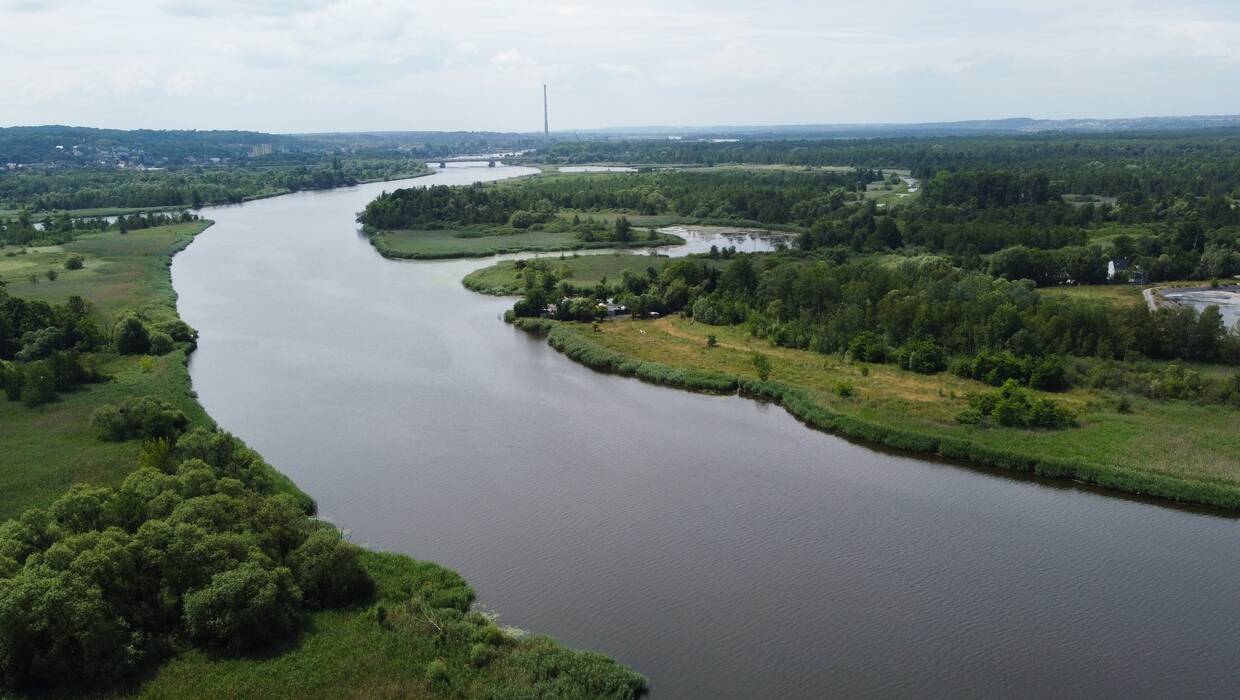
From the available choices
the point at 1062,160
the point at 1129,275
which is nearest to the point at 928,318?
the point at 1129,275

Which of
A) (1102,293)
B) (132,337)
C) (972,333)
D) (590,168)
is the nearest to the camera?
(972,333)

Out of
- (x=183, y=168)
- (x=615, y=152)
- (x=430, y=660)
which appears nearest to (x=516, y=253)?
(x=430, y=660)

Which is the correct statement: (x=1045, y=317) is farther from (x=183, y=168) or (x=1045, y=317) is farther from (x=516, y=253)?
(x=183, y=168)

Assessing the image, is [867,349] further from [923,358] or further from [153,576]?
[153,576]

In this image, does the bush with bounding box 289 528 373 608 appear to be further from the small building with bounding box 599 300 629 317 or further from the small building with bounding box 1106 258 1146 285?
the small building with bounding box 1106 258 1146 285

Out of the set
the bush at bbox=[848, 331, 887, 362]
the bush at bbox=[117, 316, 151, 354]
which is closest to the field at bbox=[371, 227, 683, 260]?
the bush at bbox=[117, 316, 151, 354]

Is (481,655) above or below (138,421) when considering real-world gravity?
below
